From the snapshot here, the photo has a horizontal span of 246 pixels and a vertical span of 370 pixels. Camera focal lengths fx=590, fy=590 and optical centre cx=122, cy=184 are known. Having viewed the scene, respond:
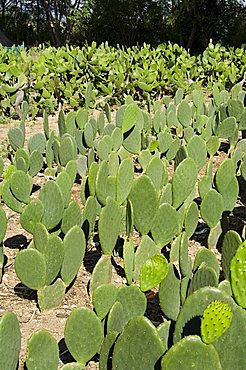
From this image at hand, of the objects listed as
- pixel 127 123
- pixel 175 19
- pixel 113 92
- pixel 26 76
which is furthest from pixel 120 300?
pixel 175 19

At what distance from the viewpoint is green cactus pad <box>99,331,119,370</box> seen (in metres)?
1.33

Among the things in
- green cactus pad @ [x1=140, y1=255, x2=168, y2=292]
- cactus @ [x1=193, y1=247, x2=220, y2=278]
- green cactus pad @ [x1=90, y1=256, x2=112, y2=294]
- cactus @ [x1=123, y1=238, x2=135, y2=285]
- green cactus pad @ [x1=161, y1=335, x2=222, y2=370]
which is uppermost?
green cactus pad @ [x1=161, y1=335, x2=222, y2=370]

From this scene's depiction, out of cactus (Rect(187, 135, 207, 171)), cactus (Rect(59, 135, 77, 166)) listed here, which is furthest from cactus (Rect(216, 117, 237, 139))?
cactus (Rect(59, 135, 77, 166))

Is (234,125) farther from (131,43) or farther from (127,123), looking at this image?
(131,43)

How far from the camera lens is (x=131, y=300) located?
1.48 metres

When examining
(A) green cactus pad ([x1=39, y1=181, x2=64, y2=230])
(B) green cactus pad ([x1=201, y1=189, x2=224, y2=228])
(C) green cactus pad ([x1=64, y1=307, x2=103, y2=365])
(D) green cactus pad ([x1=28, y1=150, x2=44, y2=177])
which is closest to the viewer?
(C) green cactus pad ([x1=64, y1=307, x2=103, y2=365])

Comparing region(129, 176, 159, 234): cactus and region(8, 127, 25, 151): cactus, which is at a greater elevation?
region(129, 176, 159, 234): cactus

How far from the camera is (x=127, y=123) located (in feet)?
9.70

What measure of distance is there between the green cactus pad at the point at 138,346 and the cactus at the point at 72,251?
1.91ft

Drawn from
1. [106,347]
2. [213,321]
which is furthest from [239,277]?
[106,347]

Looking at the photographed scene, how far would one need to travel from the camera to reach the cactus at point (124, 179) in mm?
2128

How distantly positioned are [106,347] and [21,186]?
1026 millimetres

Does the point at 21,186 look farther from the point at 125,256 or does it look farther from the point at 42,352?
the point at 42,352

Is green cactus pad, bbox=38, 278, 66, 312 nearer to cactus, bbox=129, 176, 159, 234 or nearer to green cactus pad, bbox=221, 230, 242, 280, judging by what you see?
cactus, bbox=129, 176, 159, 234
